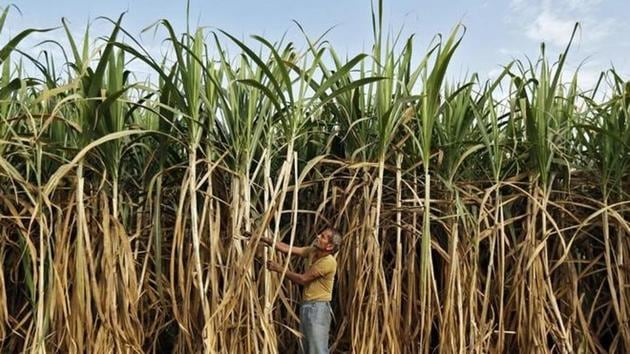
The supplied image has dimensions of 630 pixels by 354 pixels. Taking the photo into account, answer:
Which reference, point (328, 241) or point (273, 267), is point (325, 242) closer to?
point (328, 241)

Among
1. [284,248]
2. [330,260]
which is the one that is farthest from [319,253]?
[284,248]

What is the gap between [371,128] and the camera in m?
2.96

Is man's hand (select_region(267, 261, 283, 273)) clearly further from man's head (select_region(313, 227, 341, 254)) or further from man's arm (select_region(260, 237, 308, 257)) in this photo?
man's head (select_region(313, 227, 341, 254))

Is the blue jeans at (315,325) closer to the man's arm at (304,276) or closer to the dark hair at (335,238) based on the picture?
the man's arm at (304,276)

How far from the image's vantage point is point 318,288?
2.76 metres

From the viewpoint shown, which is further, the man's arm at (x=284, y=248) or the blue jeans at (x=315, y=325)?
the blue jeans at (x=315, y=325)

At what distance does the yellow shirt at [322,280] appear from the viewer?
273 cm

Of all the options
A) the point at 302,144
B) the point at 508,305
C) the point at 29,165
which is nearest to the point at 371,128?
the point at 302,144

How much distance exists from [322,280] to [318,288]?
36 millimetres

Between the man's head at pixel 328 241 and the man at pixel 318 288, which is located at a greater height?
the man's head at pixel 328 241

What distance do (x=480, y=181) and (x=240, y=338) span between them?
1.24 meters

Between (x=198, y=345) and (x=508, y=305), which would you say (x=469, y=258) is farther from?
(x=198, y=345)

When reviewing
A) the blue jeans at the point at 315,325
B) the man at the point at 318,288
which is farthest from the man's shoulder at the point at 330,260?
the blue jeans at the point at 315,325

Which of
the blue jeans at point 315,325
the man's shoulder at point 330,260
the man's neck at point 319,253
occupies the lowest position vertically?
the blue jeans at point 315,325
